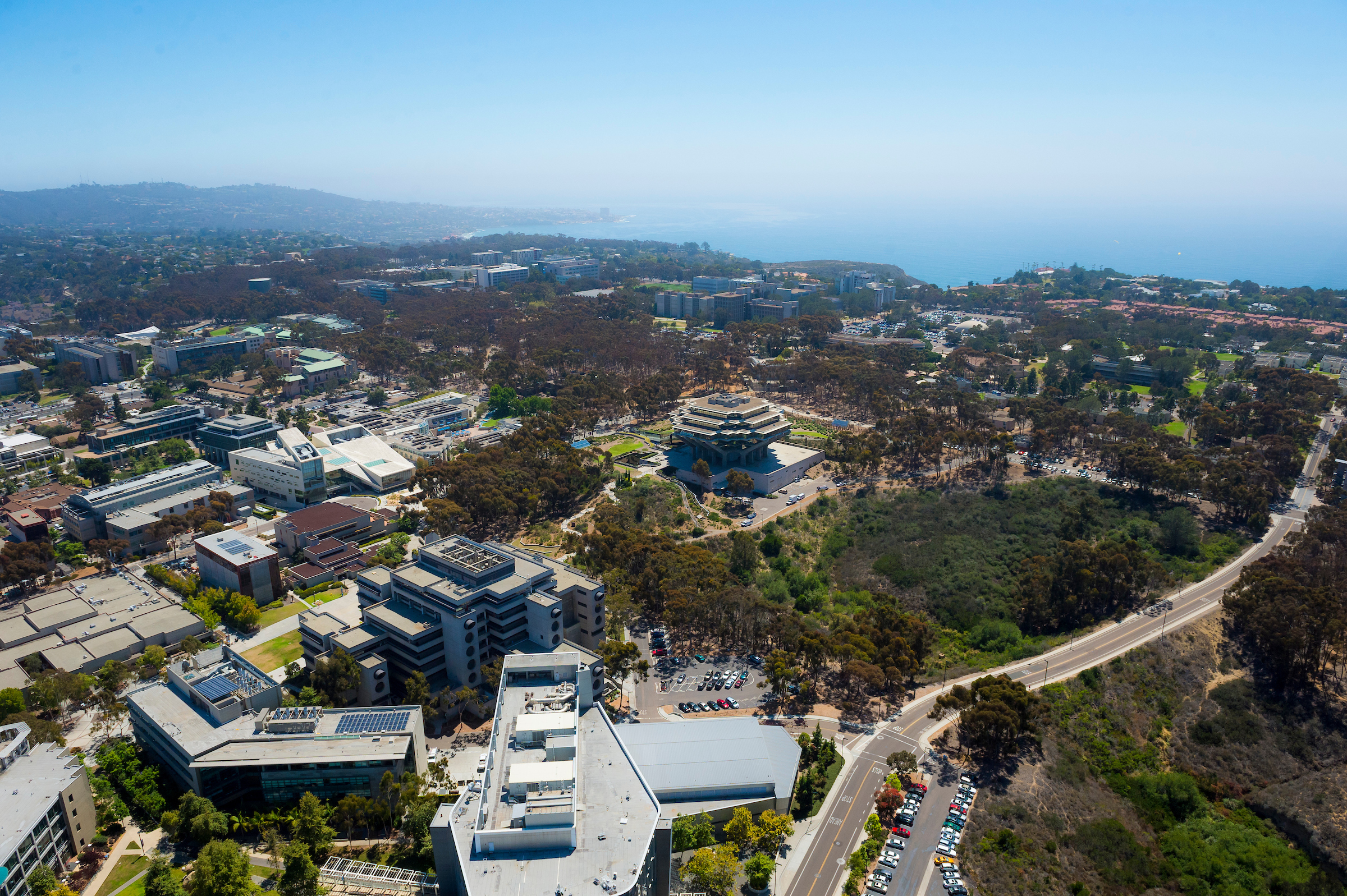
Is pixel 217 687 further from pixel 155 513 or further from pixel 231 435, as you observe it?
pixel 231 435

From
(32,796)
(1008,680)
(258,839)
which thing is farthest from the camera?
(1008,680)

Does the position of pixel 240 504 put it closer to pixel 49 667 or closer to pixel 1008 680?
pixel 49 667

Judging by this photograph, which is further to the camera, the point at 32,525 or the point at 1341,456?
the point at 1341,456

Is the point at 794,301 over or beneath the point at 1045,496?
over

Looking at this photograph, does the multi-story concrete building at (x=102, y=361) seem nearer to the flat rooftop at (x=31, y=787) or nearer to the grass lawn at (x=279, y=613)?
the grass lawn at (x=279, y=613)

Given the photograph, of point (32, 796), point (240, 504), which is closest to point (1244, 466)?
point (32, 796)

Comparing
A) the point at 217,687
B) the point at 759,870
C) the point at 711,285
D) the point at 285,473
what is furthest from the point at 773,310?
the point at 759,870

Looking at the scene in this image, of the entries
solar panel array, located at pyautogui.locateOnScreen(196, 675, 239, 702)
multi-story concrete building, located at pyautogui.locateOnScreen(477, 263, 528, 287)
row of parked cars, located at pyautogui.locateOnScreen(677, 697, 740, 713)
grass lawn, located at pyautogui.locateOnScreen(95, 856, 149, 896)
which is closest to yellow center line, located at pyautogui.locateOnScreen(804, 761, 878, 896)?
row of parked cars, located at pyautogui.locateOnScreen(677, 697, 740, 713)
